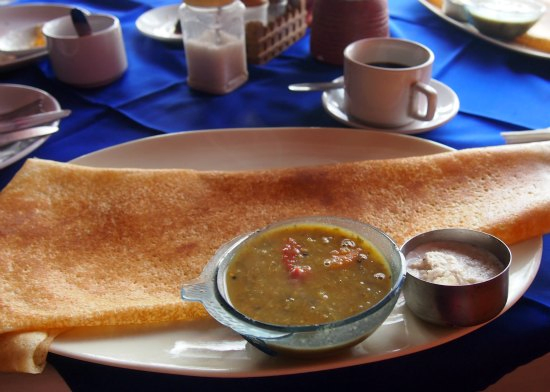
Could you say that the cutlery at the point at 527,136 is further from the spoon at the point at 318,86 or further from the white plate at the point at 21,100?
the white plate at the point at 21,100

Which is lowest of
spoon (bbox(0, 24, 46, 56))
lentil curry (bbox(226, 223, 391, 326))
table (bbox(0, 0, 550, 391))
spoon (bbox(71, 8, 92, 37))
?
table (bbox(0, 0, 550, 391))

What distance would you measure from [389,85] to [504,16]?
705 millimetres

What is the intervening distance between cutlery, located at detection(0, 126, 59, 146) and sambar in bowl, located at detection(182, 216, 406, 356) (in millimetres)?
756

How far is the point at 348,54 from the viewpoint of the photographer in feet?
4.80

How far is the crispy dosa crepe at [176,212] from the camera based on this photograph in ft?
3.02

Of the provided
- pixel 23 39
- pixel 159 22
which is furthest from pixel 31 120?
pixel 159 22

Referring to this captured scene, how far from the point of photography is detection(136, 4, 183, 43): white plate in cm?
203

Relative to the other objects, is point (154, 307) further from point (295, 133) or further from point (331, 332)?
point (295, 133)

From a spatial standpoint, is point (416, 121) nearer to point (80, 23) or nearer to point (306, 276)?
point (306, 276)

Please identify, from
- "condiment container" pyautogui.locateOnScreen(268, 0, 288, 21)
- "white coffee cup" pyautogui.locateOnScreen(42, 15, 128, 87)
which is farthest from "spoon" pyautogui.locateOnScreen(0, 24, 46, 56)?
"condiment container" pyautogui.locateOnScreen(268, 0, 288, 21)

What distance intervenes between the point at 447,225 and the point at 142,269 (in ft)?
1.91

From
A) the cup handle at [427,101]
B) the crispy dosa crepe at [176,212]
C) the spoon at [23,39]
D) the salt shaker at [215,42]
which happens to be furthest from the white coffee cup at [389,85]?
the spoon at [23,39]

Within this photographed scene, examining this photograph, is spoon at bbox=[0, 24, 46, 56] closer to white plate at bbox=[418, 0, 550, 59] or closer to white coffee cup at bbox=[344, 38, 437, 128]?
white coffee cup at bbox=[344, 38, 437, 128]

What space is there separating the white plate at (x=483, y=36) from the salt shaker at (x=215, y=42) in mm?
847
